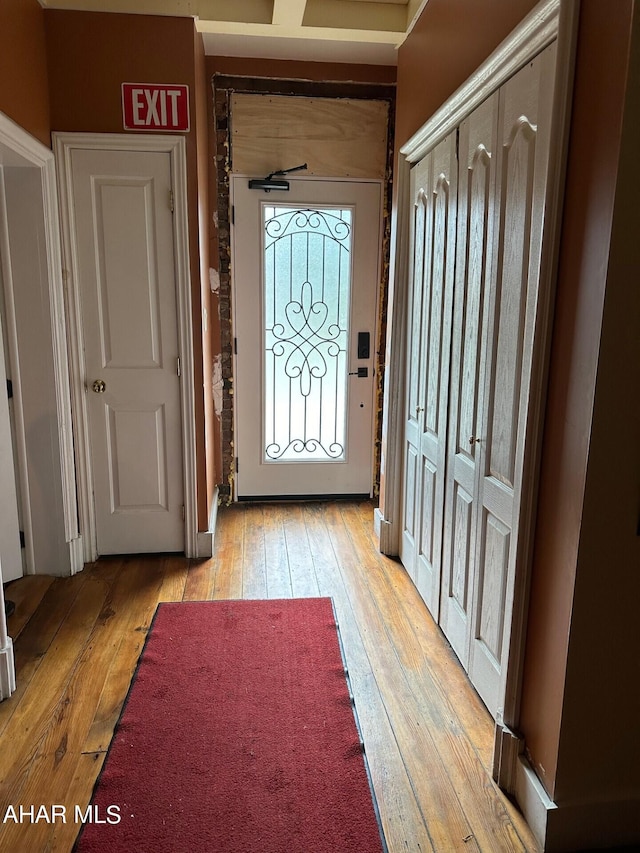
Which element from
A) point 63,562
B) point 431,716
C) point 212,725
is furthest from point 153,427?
point 431,716

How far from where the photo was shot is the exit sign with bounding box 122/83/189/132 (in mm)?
2930

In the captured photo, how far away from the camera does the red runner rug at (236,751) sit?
1649 mm

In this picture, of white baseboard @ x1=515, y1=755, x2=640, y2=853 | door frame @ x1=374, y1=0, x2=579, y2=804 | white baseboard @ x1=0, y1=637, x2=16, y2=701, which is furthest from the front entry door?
white baseboard @ x1=515, y1=755, x2=640, y2=853

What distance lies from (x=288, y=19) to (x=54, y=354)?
2.01 m

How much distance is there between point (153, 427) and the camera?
3285mm

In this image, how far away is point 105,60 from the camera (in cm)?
289

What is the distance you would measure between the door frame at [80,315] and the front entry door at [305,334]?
80cm

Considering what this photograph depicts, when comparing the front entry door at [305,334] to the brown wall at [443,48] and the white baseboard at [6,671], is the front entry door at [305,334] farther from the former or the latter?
the white baseboard at [6,671]

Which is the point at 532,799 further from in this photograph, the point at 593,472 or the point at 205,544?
the point at 205,544

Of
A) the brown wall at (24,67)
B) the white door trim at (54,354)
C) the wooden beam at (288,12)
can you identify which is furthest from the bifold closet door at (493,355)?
the white door trim at (54,354)

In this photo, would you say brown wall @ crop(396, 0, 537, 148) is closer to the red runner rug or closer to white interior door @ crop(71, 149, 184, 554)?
white interior door @ crop(71, 149, 184, 554)

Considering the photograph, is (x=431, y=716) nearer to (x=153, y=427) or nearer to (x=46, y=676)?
(x=46, y=676)

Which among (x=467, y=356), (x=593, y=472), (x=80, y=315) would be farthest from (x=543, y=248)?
(x=80, y=315)

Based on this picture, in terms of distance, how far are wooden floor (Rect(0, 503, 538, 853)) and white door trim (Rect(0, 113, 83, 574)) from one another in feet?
0.87
